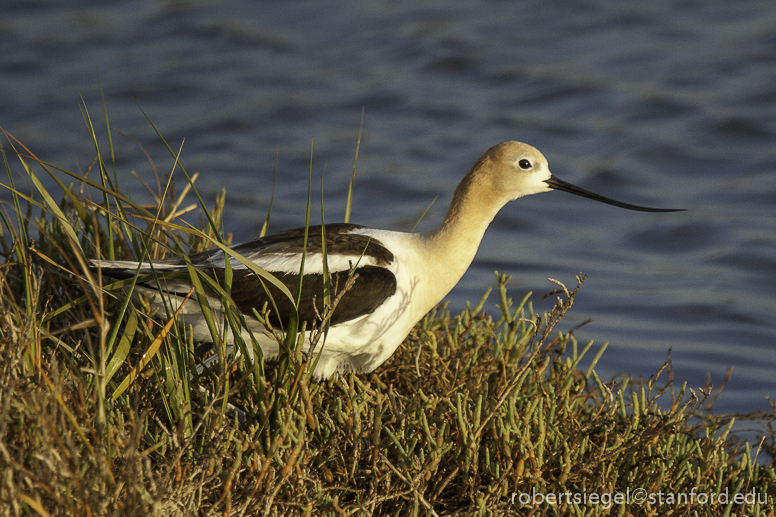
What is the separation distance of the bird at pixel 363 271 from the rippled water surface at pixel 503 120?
82.9 inches

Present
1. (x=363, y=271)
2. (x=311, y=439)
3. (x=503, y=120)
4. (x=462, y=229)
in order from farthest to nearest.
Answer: (x=503, y=120) < (x=462, y=229) < (x=363, y=271) < (x=311, y=439)

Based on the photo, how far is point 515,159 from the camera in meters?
3.78

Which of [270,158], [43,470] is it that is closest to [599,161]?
[270,158]

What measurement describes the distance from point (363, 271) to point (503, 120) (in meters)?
5.97

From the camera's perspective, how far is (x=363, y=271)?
3.38 meters

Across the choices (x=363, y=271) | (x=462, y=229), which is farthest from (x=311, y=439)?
(x=462, y=229)

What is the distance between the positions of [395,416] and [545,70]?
7.77 meters

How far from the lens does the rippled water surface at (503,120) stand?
6344 mm

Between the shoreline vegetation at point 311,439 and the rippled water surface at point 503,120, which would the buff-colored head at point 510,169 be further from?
the rippled water surface at point 503,120

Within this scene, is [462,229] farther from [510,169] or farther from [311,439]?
[311,439]

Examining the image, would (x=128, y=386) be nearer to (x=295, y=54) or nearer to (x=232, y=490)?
(x=232, y=490)

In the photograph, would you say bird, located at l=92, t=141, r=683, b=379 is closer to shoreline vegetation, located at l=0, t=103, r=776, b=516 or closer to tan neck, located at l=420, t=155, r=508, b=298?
tan neck, located at l=420, t=155, r=508, b=298

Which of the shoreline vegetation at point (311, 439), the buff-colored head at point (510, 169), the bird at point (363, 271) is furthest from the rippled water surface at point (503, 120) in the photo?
the shoreline vegetation at point (311, 439)

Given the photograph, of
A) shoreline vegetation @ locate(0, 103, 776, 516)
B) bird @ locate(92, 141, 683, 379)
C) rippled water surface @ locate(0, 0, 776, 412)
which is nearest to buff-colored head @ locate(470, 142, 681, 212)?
bird @ locate(92, 141, 683, 379)
